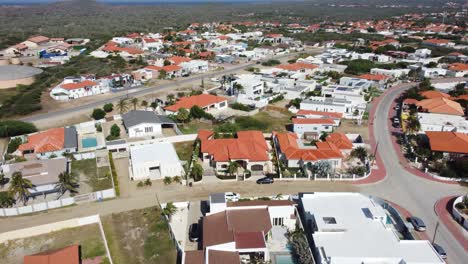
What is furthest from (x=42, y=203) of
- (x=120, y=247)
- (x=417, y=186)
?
(x=417, y=186)

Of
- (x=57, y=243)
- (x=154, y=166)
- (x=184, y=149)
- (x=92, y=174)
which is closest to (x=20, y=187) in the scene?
(x=92, y=174)

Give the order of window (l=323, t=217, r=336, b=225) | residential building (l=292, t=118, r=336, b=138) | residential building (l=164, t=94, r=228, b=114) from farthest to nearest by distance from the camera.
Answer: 1. residential building (l=164, t=94, r=228, b=114)
2. residential building (l=292, t=118, r=336, b=138)
3. window (l=323, t=217, r=336, b=225)

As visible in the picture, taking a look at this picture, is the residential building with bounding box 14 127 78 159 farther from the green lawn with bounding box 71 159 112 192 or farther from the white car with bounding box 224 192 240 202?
the white car with bounding box 224 192 240 202

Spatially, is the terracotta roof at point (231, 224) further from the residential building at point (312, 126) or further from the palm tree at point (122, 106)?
the palm tree at point (122, 106)

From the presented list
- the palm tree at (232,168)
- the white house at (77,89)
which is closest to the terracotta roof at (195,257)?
the palm tree at (232,168)

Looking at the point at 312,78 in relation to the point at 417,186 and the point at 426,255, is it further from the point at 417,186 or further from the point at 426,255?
the point at 426,255

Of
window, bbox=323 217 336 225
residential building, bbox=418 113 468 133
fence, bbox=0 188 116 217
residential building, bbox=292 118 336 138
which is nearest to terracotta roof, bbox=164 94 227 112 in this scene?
residential building, bbox=292 118 336 138
